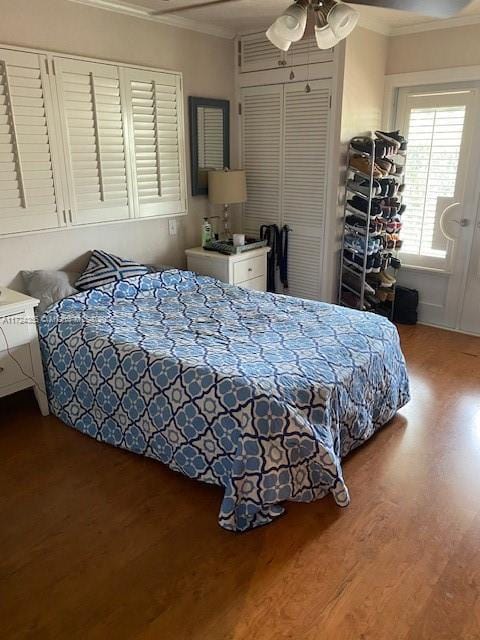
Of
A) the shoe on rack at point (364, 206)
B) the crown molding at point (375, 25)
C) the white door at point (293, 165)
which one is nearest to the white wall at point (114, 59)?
the white door at point (293, 165)

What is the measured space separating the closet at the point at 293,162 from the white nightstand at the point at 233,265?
1.21 ft

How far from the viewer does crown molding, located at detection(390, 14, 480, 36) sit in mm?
3656

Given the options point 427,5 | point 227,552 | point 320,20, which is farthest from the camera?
point 320,20

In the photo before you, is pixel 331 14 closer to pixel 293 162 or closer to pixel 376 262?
pixel 293 162

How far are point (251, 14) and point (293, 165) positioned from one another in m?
1.14

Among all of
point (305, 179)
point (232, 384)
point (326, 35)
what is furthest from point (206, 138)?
point (232, 384)

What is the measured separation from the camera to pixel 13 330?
271 cm

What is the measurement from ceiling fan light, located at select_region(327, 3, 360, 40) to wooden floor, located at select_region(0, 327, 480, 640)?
78.8 inches

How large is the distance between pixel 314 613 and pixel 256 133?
12.1 ft

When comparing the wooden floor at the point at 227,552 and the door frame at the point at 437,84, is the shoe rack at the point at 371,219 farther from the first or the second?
the wooden floor at the point at 227,552

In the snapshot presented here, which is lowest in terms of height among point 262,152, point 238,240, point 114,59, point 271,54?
point 238,240

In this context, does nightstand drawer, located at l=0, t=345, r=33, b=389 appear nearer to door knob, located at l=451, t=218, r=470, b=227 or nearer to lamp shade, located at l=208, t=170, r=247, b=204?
lamp shade, located at l=208, t=170, r=247, b=204

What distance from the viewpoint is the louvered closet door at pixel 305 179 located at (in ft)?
12.9

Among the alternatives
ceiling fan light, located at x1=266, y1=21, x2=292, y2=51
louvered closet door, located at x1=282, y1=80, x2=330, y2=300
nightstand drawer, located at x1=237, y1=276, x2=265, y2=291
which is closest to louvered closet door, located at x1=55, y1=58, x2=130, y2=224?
nightstand drawer, located at x1=237, y1=276, x2=265, y2=291
